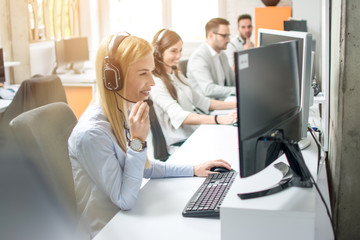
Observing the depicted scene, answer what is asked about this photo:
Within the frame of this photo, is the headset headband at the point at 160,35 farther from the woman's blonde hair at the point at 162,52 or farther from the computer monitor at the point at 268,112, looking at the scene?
the computer monitor at the point at 268,112

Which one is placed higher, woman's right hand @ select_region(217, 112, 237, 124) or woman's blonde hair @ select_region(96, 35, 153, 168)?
woman's blonde hair @ select_region(96, 35, 153, 168)

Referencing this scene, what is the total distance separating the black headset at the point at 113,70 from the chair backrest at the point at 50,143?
0.28 meters

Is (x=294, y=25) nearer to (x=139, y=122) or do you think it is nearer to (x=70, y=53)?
(x=139, y=122)

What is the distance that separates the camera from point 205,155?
190 centimetres

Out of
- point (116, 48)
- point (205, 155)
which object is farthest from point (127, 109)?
point (205, 155)

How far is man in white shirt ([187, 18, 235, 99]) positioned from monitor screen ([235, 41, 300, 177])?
2.31m

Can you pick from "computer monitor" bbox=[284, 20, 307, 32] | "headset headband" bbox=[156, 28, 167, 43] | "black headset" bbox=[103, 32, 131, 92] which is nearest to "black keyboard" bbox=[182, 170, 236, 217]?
"black headset" bbox=[103, 32, 131, 92]

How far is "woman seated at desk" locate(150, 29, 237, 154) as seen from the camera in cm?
248

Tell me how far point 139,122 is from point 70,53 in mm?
4268

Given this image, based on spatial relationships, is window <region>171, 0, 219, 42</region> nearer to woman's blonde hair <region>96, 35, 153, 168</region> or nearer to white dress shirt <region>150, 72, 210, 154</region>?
white dress shirt <region>150, 72, 210, 154</region>

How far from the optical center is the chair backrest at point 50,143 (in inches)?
57.4

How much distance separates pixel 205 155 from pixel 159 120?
671 mm

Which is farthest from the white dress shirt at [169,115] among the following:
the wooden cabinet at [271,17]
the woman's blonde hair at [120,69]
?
the wooden cabinet at [271,17]

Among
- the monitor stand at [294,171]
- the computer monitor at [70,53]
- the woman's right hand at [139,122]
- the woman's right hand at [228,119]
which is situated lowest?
the woman's right hand at [228,119]
